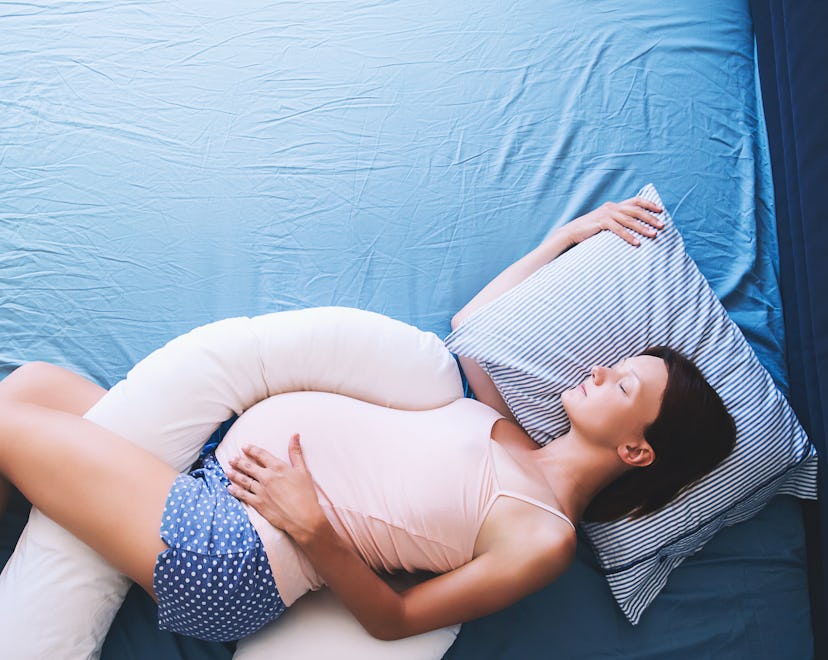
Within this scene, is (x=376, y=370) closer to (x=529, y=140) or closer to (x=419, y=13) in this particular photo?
(x=529, y=140)

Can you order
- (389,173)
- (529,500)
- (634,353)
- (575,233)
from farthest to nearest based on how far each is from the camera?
(389,173)
(575,233)
(634,353)
(529,500)

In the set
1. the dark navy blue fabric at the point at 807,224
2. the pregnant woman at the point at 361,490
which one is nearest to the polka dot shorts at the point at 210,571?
the pregnant woman at the point at 361,490

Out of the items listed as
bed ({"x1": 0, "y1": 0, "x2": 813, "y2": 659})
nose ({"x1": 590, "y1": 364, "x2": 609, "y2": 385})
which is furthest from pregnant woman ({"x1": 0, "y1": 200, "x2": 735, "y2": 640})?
bed ({"x1": 0, "y1": 0, "x2": 813, "y2": 659})

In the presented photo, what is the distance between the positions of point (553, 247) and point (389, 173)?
383mm

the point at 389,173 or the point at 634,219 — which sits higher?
the point at 389,173

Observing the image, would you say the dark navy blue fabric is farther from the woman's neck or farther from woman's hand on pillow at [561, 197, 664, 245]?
the woman's neck

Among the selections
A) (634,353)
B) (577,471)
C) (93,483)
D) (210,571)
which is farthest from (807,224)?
(93,483)

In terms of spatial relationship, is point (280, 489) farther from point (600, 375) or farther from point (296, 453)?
point (600, 375)

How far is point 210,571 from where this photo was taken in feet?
3.50

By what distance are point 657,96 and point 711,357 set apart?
0.67 metres

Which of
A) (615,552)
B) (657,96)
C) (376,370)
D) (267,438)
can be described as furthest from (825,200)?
(267,438)

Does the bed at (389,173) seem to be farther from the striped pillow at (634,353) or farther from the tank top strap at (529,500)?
the tank top strap at (529,500)

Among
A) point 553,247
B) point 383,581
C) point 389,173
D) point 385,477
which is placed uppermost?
point 389,173

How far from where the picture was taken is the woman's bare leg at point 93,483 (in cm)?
107
